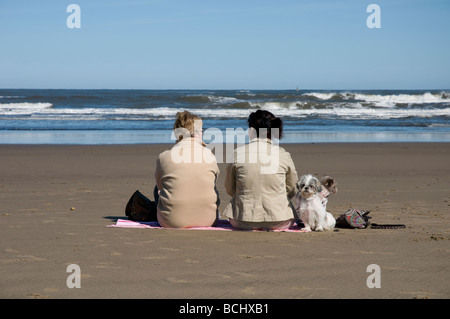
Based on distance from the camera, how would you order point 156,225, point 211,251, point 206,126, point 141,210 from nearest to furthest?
point 211,251 < point 156,225 < point 141,210 < point 206,126

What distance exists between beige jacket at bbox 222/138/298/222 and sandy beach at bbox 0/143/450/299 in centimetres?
21

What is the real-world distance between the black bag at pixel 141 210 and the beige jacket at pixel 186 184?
397 millimetres

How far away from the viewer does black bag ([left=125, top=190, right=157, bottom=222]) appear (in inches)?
256

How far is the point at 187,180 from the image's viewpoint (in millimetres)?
6055

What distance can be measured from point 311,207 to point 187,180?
4.13 ft

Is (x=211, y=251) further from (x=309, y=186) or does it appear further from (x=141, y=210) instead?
(x=141, y=210)

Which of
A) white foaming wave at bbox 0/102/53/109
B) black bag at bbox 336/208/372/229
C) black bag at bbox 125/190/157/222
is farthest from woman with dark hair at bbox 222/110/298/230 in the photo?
white foaming wave at bbox 0/102/53/109

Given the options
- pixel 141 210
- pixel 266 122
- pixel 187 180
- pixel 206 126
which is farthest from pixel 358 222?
pixel 206 126

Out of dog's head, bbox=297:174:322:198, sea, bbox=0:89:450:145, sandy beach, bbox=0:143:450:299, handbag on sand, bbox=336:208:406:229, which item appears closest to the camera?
sandy beach, bbox=0:143:450:299

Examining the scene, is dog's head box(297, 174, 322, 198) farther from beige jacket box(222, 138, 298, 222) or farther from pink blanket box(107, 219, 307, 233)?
pink blanket box(107, 219, 307, 233)

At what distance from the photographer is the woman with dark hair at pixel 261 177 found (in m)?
5.87

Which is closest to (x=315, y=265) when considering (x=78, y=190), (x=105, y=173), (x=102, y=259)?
(x=102, y=259)

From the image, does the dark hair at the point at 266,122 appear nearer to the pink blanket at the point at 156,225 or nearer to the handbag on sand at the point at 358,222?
the pink blanket at the point at 156,225
